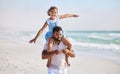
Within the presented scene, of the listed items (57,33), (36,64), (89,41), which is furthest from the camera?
(89,41)

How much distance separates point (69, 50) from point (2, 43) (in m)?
3.04

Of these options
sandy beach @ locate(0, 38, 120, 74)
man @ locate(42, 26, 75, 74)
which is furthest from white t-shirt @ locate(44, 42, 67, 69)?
sandy beach @ locate(0, 38, 120, 74)

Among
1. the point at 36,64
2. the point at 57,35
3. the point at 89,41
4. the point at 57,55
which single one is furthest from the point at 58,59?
the point at 89,41

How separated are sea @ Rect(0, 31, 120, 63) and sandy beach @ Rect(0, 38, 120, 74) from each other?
0.24 metres

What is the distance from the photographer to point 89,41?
20.0ft

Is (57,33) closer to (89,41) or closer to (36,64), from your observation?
(36,64)

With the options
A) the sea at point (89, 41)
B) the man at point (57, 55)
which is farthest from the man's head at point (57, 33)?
the sea at point (89, 41)

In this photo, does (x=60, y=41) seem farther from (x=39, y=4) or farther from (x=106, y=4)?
(x=106, y=4)

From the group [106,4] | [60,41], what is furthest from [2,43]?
[60,41]

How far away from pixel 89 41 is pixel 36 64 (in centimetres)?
247

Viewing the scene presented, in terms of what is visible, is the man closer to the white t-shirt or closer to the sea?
the white t-shirt

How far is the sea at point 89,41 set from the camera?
179 inches

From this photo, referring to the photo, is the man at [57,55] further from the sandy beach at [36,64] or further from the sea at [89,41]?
the sea at [89,41]

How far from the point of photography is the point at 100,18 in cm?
624
